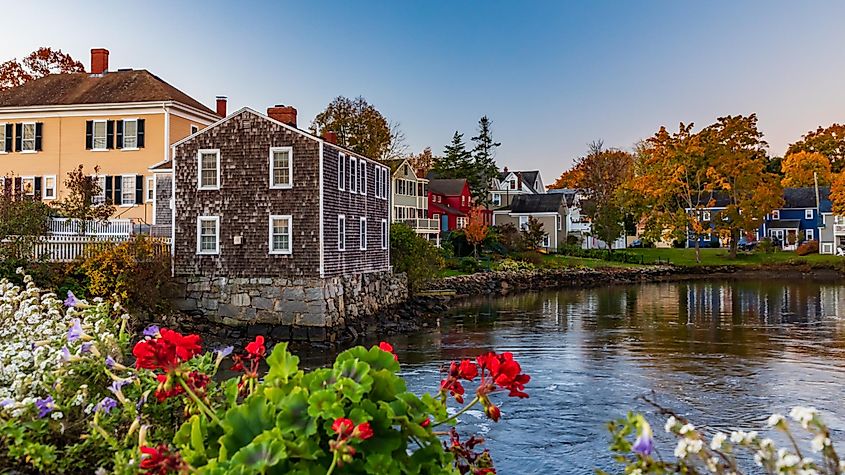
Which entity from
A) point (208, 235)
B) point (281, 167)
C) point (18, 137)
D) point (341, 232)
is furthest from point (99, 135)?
point (341, 232)

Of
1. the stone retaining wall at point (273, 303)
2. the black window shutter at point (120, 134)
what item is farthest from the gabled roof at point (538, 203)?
the stone retaining wall at point (273, 303)

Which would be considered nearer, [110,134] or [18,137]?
[110,134]

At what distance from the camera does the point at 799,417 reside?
288cm

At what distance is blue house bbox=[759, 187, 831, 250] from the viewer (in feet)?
261

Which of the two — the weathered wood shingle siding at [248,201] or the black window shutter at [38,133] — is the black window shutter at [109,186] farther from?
the weathered wood shingle siding at [248,201]

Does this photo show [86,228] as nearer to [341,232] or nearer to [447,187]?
[341,232]

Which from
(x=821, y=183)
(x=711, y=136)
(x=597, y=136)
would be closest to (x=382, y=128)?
(x=711, y=136)

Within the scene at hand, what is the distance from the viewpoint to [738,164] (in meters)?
64.3

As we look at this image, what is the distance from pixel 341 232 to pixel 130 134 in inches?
609

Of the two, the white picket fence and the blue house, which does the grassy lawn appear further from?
the white picket fence

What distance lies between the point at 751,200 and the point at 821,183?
2546cm

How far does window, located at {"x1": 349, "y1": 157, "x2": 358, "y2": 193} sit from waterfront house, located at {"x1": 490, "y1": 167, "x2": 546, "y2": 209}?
170 ft

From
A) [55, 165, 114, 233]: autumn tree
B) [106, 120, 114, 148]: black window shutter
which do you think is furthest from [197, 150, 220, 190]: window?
[106, 120, 114, 148]: black window shutter

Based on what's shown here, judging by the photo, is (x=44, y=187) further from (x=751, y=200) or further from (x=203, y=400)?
(x=751, y=200)
